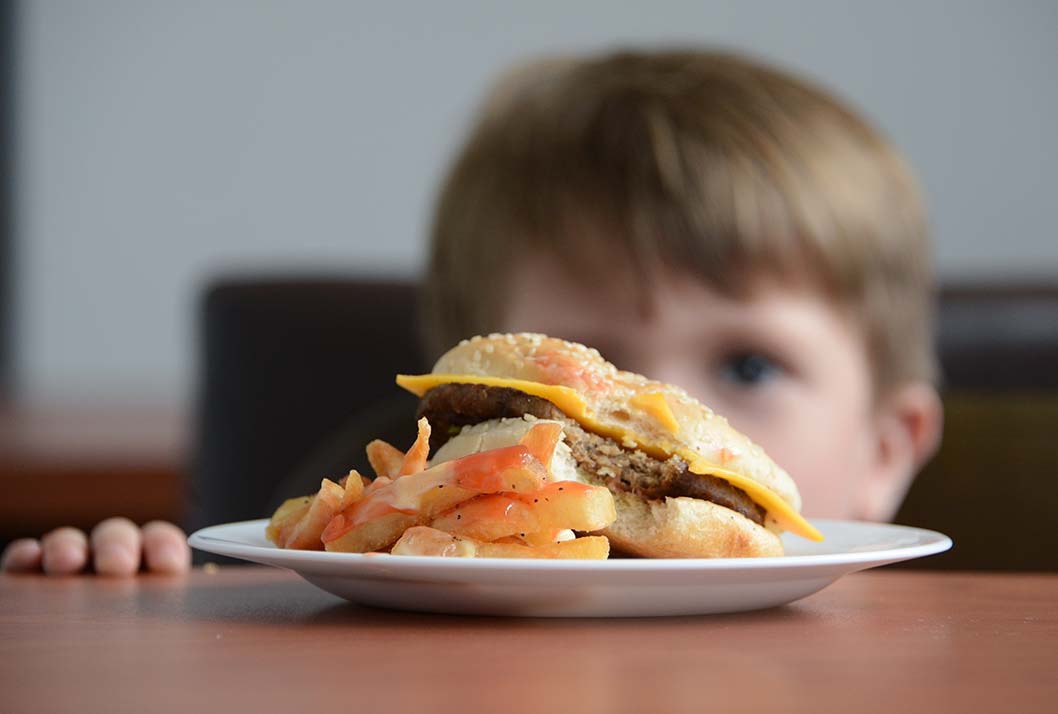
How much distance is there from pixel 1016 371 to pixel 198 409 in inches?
51.2

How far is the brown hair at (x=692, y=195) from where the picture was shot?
1623mm

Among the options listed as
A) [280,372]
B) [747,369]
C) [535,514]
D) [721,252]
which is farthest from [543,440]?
[280,372]

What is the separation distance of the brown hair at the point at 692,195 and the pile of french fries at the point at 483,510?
1013mm

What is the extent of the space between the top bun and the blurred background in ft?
9.86

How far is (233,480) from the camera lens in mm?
2129

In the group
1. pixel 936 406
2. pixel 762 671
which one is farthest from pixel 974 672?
pixel 936 406

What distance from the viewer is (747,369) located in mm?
1474

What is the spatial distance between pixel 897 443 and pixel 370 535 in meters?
1.33

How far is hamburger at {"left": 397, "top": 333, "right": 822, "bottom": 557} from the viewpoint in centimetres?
57

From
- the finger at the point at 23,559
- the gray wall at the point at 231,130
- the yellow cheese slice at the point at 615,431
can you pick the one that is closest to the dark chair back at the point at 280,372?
the finger at the point at 23,559

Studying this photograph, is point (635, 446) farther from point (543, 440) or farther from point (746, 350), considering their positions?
point (746, 350)

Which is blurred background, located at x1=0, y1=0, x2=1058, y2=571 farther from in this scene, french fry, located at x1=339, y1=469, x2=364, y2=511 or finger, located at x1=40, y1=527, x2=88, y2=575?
french fry, located at x1=339, y1=469, x2=364, y2=511

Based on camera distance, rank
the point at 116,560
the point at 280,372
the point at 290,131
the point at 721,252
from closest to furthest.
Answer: the point at 116,560 < the point at 721,252 < the point at 280,372 < the point at 290,131

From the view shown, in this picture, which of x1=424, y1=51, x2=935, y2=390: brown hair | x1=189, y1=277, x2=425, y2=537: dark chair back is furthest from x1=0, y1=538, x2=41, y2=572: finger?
x1=189, y1=277, x2=425, y2=537: dark chair back
